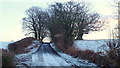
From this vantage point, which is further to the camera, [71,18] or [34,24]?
[34,24]

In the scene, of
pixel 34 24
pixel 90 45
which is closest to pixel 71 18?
pixel 90 45

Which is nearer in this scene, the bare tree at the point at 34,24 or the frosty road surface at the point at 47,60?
the frosty road surface at the point at 47,60

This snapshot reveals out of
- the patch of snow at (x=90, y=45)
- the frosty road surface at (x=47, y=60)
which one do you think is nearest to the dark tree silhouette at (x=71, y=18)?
the patch of snow at (x=90, y=45)

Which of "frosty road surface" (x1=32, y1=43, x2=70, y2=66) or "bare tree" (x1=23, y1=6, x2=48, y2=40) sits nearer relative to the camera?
"frosty road surface" (x1=32, y1=43, x2=70, y2=66)

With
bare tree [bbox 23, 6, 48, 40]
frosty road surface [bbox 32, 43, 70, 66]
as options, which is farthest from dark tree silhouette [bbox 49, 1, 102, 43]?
bare tree [bbox 23, 6, 48, 40]

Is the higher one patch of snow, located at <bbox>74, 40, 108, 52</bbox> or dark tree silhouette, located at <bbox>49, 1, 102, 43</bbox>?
dark tree silhouette, located at <bbox>49, 1, 102, 43</bbox>

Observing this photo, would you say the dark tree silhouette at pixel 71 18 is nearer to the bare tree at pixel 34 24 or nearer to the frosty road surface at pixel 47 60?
the frosty road surface at pixel 47 60

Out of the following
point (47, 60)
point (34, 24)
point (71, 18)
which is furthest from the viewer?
point (34, 24)

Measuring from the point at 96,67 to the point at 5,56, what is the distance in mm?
3538

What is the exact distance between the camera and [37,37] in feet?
109

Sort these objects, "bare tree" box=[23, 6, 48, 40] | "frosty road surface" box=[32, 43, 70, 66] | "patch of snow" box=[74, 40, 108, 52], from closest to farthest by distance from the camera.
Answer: "frosty road surface" box=[32, 43, 70, 66], "patch of snow" box=[74, 40, 108, 52], "bare tree" box=[23, 6, 48, 40]

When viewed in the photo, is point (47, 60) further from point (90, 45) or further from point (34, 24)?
point (34, 24)

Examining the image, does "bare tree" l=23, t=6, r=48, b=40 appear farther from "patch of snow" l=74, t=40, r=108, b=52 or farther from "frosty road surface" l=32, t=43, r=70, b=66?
"frosty road surface" l=32, t=43, r=70, b=66

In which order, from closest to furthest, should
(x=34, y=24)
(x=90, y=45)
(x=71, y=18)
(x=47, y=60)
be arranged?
1. (x=47, y=60)
2. (x=90, y=45)
3. (x=71, y=18)
4. (x=34, y=24)
